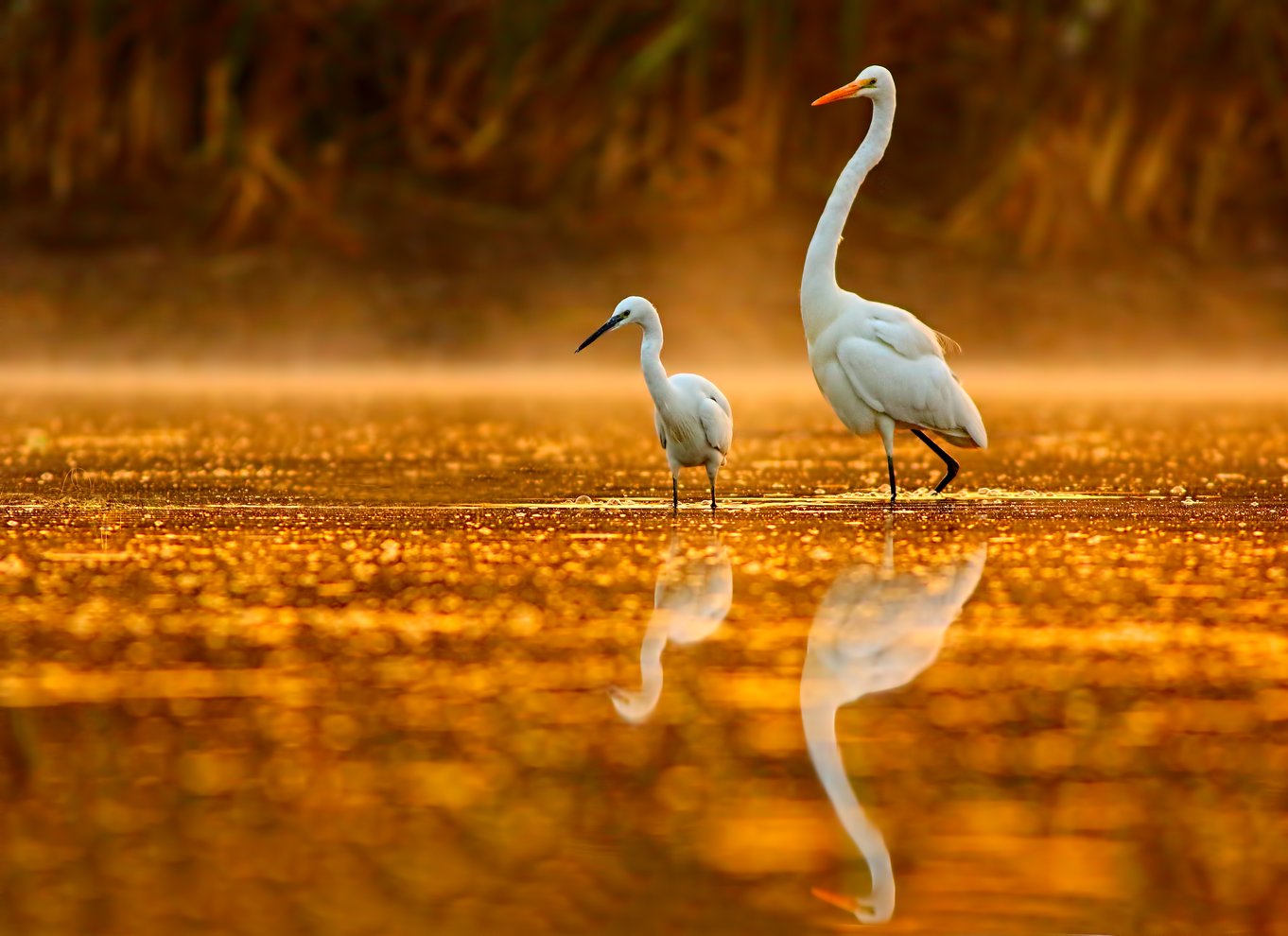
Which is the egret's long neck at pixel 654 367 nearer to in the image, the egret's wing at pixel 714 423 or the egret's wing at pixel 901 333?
the egret's wing at pixel 714 423

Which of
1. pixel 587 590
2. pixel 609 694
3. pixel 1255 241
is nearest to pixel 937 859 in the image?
pixel 609 694

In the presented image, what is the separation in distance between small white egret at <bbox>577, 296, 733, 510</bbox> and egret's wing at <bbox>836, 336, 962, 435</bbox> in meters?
0.59

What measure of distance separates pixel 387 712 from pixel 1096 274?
2235 centimetres

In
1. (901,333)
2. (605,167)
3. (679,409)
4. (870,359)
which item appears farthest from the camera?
(605,167)

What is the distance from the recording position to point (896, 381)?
32.9 feet

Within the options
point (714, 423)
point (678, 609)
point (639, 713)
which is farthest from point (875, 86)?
point (639, 713)

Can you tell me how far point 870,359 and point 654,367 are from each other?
979 mm

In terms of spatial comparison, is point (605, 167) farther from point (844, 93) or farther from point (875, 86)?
point (844, 93)

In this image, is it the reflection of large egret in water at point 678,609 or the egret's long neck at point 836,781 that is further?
the reflection of large egret in water at point 678,609

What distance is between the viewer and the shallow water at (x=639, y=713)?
3555 millimetres

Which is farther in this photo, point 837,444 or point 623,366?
point 623,366

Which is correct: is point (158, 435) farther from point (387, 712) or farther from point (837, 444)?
point (387, 712)

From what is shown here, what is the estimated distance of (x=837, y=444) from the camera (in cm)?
1452

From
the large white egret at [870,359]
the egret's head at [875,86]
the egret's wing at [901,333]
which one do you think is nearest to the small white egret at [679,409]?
the large white egret at [870,359]
